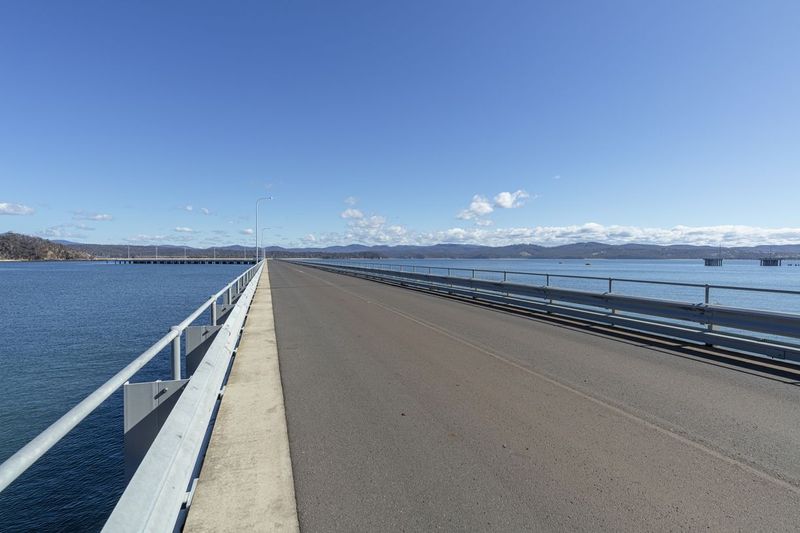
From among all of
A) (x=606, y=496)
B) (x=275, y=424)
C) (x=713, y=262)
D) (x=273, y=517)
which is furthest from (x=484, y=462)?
(x=713, y=262)

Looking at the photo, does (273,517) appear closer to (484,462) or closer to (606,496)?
(484,462)

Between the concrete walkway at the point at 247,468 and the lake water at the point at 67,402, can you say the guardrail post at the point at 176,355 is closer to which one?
the concrete walkway at the point at 247,468

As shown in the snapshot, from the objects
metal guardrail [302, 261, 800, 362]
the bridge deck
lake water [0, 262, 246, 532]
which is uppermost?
metal guardrail [302, 261, 800, 362]

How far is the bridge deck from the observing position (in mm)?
3486

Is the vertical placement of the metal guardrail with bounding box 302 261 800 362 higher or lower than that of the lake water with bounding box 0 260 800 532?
higher

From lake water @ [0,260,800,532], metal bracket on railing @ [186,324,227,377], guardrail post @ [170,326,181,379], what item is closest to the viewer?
guardrail post @ [170,326,181,379]

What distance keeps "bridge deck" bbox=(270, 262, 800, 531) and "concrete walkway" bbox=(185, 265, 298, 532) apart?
0.16 meters

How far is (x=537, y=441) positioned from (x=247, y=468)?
2914 mm

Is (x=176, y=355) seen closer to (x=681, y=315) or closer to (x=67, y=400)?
(x=67, y=400)

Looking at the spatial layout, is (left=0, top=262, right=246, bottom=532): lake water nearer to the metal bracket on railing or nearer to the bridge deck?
the metal bracket on railing

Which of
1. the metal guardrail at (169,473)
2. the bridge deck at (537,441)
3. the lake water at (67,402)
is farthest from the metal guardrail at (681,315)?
the lake water at (67,402)

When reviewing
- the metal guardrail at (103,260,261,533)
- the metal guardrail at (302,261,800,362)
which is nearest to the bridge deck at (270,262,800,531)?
the metal guardrail at (103,260,261,533)

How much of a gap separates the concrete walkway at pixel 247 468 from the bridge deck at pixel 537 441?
16 cm

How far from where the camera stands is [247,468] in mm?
4184
